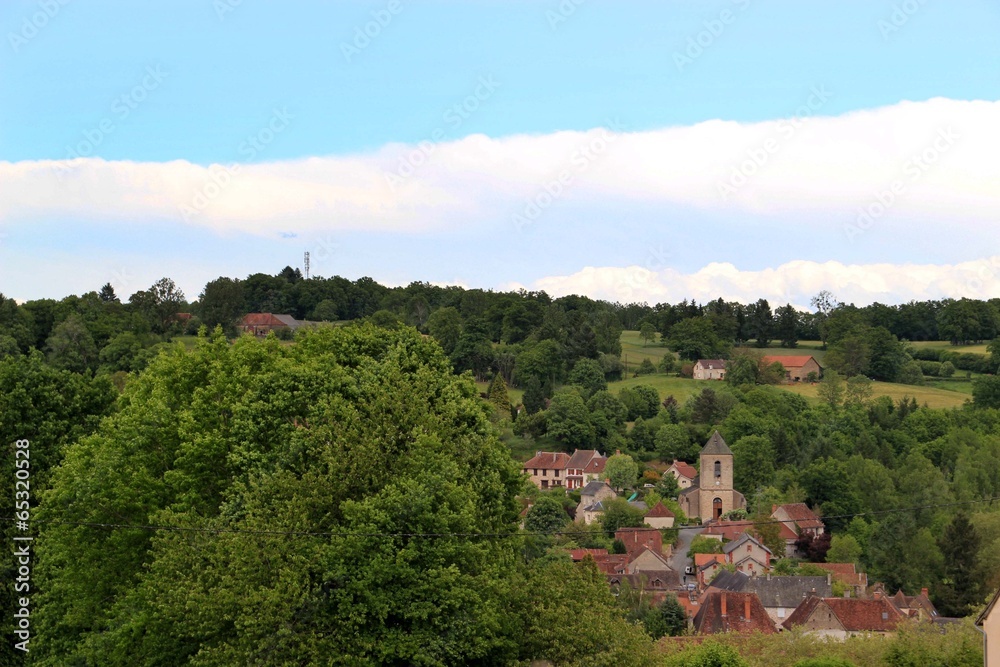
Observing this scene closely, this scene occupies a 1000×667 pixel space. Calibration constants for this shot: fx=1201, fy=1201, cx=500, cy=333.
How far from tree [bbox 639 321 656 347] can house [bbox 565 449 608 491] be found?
→ 56604 mm

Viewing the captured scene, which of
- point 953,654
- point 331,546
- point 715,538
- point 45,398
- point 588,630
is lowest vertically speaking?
point 715,538

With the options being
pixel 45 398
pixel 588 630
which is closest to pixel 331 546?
pixel 588 630

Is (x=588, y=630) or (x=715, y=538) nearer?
(x=588, y=630)

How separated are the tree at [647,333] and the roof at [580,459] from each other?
183 ft

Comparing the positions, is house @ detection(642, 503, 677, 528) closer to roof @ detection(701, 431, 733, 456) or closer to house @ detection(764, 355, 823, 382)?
roof @ detection(701, 431, 733, 456)

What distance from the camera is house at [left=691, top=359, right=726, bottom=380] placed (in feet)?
463

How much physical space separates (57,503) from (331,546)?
8961mm

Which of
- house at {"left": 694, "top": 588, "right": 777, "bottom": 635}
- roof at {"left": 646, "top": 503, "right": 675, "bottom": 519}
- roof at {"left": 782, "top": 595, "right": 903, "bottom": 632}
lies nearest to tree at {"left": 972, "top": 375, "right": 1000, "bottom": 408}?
roof at {"left": 646, "top": 503, "right": 675, "bottom": 519}

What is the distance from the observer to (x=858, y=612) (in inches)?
2109

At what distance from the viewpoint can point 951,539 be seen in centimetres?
7162

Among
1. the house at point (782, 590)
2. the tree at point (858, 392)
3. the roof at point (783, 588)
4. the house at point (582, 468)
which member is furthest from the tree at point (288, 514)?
the tree at point (858, 392)

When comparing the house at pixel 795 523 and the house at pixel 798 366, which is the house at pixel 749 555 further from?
the house at pixel 798 366

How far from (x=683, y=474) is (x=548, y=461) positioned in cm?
1232

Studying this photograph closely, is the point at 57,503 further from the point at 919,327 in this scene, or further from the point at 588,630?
the point at 919,327
